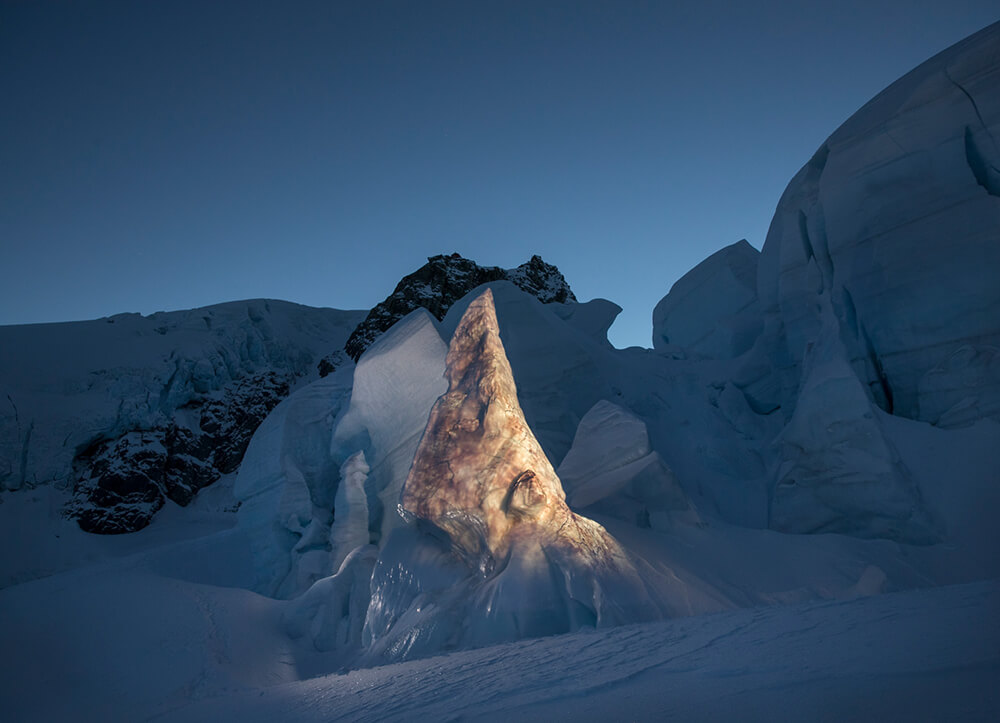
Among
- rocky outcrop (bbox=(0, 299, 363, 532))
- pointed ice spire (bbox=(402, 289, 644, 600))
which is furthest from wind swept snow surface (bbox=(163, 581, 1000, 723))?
rocky outcrop (bbox=(0, 299, 363, 532))

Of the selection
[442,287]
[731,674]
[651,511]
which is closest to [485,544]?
[651,511]

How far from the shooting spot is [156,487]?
21625mm

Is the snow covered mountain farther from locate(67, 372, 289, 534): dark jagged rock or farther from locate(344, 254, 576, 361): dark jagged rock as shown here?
locate(344, 254, 576, 361): dark jagged rock

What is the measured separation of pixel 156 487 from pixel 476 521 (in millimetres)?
19945

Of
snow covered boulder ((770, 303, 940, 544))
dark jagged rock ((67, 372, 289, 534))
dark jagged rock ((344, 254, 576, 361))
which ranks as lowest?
snow covered boulder ((770, 303, 940, 544))

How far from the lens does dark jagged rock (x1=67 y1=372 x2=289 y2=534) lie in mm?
20094

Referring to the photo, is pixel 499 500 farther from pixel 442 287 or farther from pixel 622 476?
pixel 442 287

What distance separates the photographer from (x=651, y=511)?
26.8ft

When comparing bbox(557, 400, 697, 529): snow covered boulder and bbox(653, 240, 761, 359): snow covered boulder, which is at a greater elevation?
bbox(653, 240, 761, 359): snow covered boulder

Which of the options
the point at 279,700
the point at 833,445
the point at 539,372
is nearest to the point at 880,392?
the point at 833,445

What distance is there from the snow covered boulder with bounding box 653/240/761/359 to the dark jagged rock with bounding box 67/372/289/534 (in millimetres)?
17239

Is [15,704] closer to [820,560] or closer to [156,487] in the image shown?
[820,560]

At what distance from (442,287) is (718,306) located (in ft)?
53.1

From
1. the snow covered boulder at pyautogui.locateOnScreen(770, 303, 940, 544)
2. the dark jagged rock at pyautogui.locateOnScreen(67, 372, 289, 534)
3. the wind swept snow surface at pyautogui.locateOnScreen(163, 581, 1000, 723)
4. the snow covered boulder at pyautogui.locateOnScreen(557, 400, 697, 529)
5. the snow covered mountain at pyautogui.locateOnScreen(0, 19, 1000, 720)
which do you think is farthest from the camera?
the dark jagged rock at pyautogui.locateOnScreen(67, 372, 289, 534)
